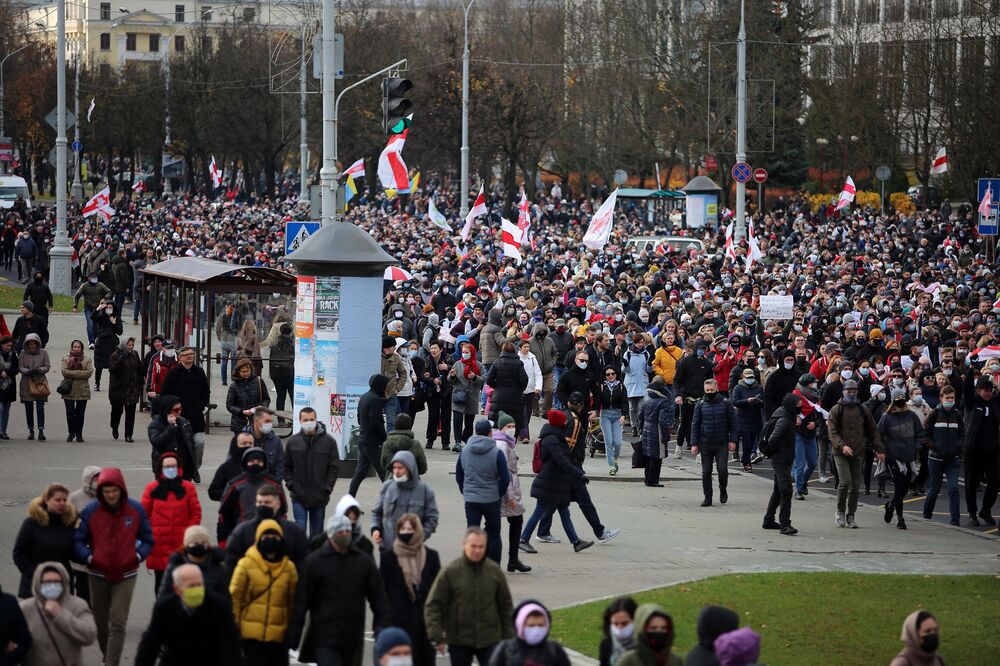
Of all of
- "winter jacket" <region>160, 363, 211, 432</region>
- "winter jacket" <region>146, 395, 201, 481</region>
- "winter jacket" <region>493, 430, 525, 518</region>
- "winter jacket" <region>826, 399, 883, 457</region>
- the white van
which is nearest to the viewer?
"winter jacket" <region>493, 430, 525, 518</region>

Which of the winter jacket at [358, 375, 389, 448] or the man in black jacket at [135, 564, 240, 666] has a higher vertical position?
the winter jacket at [358, 375, 389, 448]

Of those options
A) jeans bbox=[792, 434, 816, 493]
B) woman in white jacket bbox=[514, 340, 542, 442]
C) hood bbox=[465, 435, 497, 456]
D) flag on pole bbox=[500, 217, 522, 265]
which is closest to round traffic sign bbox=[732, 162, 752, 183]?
flag on pole bbox=[500, 217, 522, 265]

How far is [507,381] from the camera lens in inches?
794

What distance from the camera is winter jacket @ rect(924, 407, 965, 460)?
17.4 meters

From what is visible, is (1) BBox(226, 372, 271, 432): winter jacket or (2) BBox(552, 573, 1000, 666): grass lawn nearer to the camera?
(2) BBox(552, 573, 1000, 666): grass lawn

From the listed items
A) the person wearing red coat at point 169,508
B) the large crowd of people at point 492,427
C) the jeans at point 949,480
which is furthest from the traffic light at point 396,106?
the person wearing red coat at point 169,508

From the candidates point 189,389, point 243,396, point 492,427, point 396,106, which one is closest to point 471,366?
point 396,106

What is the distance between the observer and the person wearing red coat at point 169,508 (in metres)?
11.2

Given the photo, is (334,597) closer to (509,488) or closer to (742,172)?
(509,488)

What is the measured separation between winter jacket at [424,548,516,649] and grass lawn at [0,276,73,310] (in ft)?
95.4

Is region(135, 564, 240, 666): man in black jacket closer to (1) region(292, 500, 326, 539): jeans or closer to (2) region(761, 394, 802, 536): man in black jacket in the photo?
(1) region(292, 500, 326, 539): jeans

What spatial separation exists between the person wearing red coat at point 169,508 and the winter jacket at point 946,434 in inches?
353

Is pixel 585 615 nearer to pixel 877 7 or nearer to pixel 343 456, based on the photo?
pixel 343 456

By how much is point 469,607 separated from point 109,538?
248 centimetres
